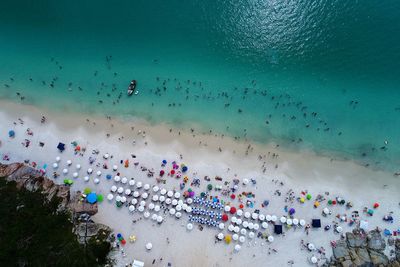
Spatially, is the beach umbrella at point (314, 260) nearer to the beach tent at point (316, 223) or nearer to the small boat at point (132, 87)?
the beach tent at point (316, 223)

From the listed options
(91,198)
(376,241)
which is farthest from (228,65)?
(376,241)

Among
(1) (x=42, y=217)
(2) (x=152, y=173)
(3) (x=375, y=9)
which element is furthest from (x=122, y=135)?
(3) (x=375, y=9)

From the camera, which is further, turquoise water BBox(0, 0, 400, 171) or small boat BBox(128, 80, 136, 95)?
small boat BBox(128, 80, 136, 95)

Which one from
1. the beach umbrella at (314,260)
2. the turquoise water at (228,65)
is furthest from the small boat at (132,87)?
the beach umbrella at (314,260)

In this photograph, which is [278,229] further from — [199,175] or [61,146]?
[61,146]

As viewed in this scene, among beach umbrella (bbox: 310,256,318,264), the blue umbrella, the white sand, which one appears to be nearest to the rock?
the white sand

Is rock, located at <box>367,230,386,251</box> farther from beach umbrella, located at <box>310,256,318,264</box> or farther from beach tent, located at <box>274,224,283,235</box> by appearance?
beach tent, located at <box>274,224,283,235</box>
